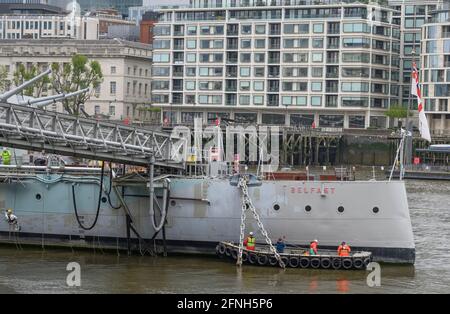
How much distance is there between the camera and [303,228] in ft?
158

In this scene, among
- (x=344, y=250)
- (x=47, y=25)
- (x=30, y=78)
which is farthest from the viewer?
(x=47, y=25)

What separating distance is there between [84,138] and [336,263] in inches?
427

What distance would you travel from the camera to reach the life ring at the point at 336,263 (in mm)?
46156

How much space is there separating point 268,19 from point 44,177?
91814mm

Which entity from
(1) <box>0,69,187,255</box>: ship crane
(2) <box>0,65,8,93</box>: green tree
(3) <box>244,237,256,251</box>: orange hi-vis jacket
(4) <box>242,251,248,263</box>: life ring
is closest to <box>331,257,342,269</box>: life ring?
(3) <box>244,237,256,251</box>: orange hi-vis jacket

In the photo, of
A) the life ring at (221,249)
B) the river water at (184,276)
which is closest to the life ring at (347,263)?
the river water at (184,276)

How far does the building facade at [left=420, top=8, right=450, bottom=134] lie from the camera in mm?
138125

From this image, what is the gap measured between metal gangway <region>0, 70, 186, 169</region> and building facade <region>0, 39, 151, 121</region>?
320ft

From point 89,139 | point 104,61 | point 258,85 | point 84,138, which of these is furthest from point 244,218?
point 104,61

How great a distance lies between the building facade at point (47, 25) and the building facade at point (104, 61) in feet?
105

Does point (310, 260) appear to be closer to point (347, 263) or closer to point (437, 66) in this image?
point (347, 263)

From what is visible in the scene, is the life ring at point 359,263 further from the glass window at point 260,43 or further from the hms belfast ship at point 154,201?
the glass window at point 260,43

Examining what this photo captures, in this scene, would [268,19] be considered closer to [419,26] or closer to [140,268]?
[419,26]

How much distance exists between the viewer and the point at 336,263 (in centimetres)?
4619
